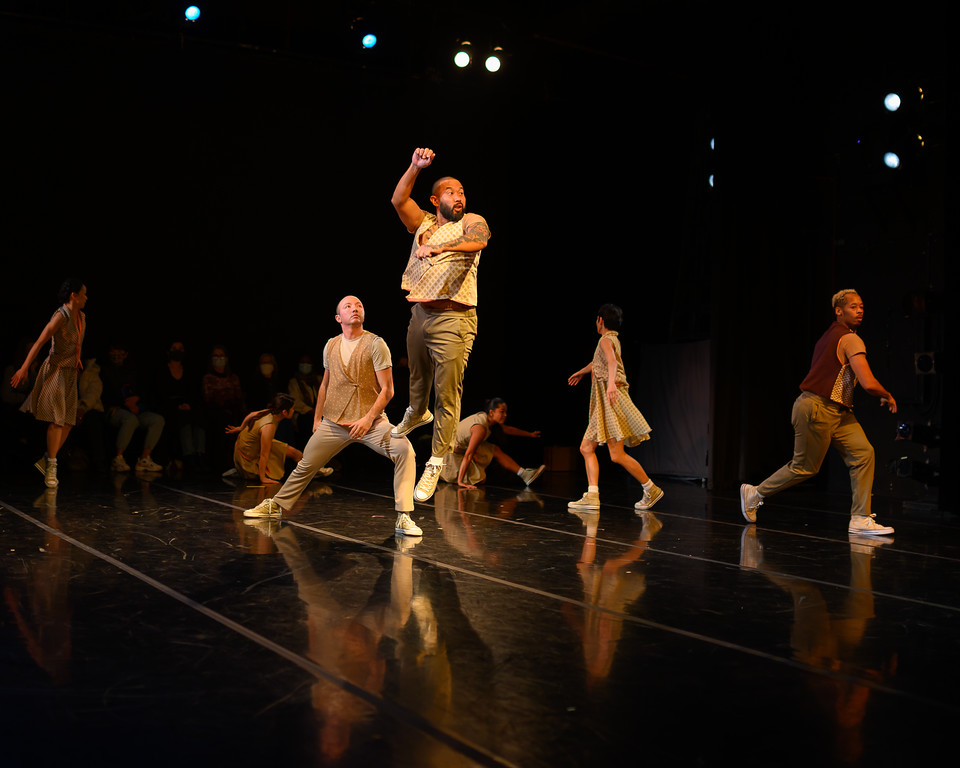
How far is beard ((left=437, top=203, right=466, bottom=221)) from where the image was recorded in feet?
16.0

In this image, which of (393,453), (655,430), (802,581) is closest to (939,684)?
(802,581)

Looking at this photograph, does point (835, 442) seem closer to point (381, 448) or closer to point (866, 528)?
point (866, 528)

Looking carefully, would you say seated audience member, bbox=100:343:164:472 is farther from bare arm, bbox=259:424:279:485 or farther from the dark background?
bare arm, bbox=259:424:279:485

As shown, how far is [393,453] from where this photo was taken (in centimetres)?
525

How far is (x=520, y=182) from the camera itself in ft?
41.9

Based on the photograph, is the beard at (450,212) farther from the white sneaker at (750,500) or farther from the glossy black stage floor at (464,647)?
the white sneaker at (750,500)

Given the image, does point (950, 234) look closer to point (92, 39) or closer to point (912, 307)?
point (912, 307)

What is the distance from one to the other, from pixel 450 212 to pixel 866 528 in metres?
3.49

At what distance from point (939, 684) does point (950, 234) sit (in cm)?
551

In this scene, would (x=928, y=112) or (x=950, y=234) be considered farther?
(x=928, y=112)

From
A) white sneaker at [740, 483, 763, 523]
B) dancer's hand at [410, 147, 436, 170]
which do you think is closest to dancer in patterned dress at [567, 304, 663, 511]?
white sneaker at [740, 483, 763, 523]

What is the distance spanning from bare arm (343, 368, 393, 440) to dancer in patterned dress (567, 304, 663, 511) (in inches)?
89.7

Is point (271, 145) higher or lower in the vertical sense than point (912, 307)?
higher

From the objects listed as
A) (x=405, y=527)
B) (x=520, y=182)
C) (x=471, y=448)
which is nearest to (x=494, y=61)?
(x=520, y=182)
